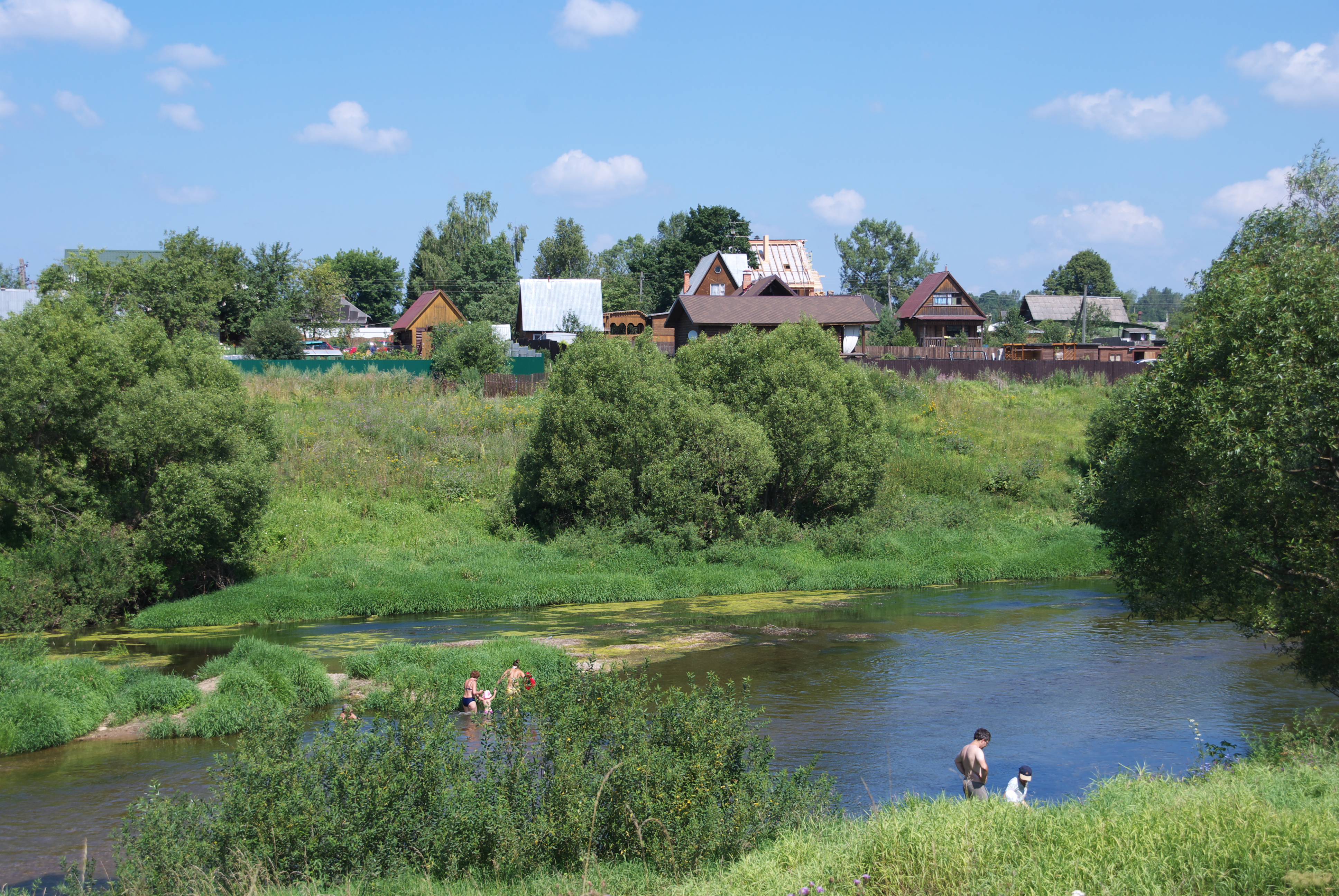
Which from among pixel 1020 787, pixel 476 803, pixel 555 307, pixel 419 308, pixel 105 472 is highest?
pixel 419 308

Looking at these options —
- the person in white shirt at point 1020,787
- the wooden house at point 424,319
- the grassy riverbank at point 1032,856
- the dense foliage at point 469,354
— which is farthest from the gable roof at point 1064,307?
the grassy riverbank at point 1032,856

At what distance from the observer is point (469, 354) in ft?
170

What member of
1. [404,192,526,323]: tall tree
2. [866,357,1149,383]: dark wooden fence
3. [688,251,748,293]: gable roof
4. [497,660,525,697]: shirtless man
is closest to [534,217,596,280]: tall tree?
[404,192,526,323]: tall tree

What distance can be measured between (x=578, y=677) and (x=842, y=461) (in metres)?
26.5

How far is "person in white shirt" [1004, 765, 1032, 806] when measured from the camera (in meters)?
13.1

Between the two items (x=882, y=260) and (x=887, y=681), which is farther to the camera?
(x=882, y=260)

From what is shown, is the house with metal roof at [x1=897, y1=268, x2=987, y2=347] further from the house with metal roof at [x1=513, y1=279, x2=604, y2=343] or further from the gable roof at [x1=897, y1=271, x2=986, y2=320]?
the house with metal roof at [x1=513, y1=279, x2=604, y2=343]

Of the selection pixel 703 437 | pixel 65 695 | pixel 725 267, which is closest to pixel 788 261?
pixel 725 267

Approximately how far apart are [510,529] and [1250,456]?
26.9 meters

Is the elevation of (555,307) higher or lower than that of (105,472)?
higher

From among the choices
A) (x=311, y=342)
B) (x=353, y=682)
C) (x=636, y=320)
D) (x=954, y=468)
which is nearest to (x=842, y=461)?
(x=954, y=468)

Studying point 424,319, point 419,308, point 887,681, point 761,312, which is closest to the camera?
point 887,681

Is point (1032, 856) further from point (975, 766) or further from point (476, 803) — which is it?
point (476, 803)

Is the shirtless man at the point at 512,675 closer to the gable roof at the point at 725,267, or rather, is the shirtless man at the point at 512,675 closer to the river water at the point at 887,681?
the river water at the point at 887,681
